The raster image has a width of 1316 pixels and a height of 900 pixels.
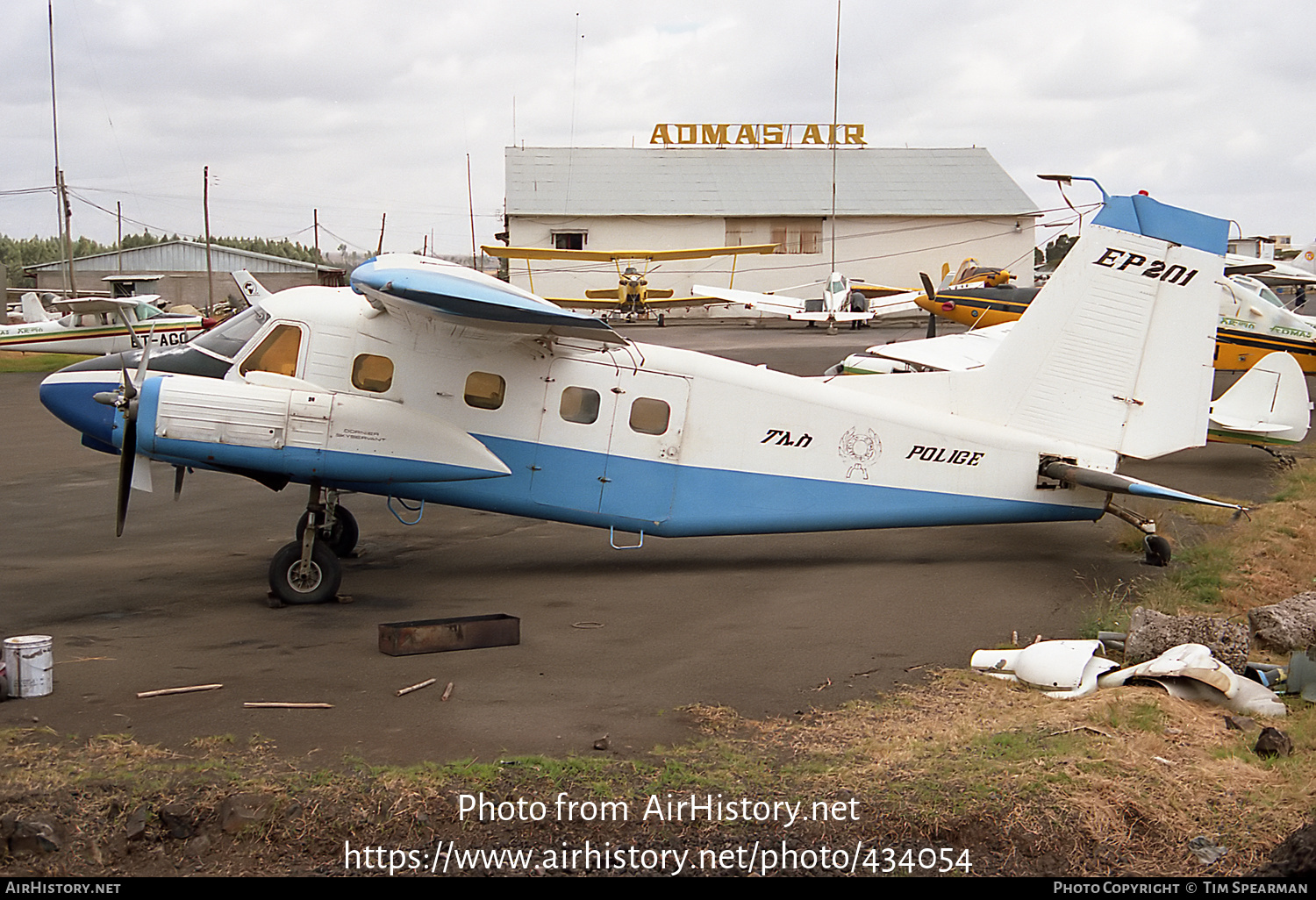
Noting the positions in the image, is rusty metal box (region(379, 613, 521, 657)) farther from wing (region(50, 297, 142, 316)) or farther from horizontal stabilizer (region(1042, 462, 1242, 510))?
wing (region(50, 297, 142, 316))

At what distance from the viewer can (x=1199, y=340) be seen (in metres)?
11.5

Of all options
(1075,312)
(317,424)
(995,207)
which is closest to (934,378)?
(1075,312)

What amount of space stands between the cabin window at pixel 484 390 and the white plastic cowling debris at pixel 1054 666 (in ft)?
17.1

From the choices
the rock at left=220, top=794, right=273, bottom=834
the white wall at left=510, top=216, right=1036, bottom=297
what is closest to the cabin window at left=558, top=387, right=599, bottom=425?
the rock at left=220, top=794, right=273, bottom=834

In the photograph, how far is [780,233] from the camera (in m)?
60.8

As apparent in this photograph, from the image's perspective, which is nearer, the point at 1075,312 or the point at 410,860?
the point at 410,860

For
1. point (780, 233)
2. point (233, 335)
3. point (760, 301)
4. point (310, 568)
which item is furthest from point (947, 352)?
point (780, 233)

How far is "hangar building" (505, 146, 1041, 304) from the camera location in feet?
196

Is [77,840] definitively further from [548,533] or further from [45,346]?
[45,346]

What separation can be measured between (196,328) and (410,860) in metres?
30.6

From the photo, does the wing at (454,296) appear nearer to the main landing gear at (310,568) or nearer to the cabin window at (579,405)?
the cabin window at (579,405)

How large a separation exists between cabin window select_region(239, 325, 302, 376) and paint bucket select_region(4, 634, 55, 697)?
3567 mm

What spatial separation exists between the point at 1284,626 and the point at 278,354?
902 cm

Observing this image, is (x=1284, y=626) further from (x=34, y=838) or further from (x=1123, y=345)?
(x=34, y=838)
